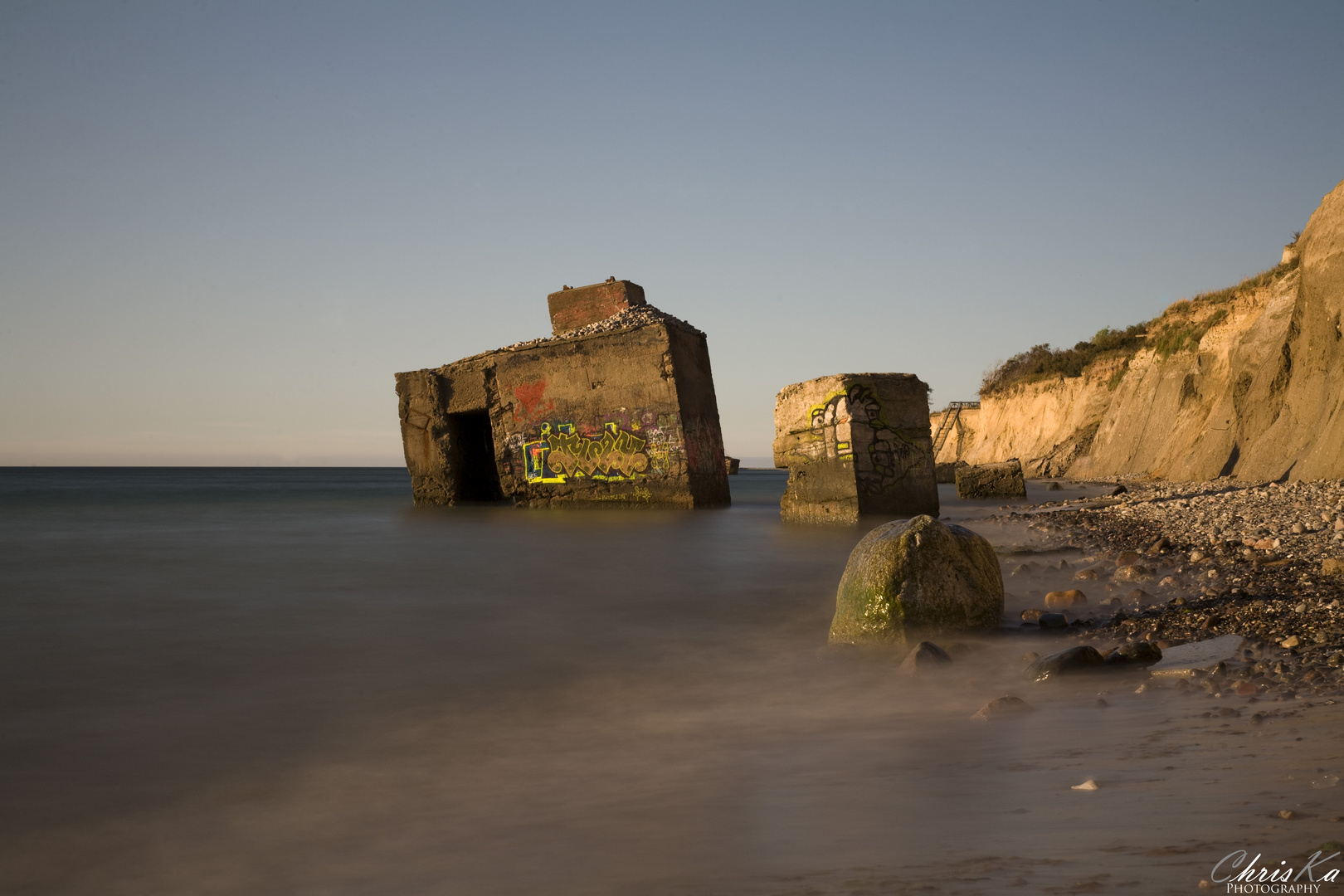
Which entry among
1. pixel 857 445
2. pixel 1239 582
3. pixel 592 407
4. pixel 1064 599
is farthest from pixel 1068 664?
pixel 592 407

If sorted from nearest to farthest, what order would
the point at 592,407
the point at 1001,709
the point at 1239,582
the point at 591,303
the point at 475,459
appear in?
the point at 1001,709, the point at 1239,582, the point at 592,407, the point at 591,303, the point at 475,459

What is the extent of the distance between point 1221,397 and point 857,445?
431 inches

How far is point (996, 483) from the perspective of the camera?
1802 cm

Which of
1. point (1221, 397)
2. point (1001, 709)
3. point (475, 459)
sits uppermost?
point (475, 459)

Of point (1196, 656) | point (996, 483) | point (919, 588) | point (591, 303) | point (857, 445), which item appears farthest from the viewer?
point (996, 483)

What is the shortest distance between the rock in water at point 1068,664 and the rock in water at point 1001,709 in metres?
0.43

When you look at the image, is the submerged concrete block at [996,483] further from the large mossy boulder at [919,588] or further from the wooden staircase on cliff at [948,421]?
the wooden staircase on cliff at [948,421]

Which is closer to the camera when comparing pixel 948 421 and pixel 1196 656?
pixel 1196 656

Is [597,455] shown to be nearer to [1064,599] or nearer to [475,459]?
[475,459]

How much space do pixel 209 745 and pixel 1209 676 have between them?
157 inches

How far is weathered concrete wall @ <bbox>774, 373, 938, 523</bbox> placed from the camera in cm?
1137

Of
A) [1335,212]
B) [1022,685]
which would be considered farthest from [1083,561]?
[1335,212]

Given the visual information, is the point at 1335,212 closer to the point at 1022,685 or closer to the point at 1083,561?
the point at 1083,561

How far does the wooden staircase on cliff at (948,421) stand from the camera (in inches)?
1672
